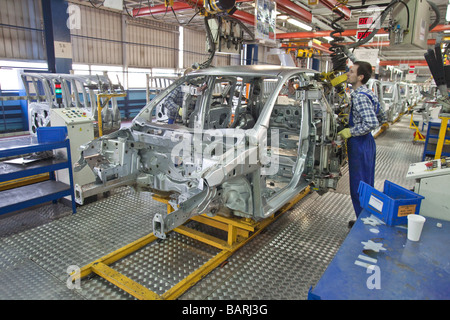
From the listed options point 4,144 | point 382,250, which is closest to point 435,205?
point 382,250

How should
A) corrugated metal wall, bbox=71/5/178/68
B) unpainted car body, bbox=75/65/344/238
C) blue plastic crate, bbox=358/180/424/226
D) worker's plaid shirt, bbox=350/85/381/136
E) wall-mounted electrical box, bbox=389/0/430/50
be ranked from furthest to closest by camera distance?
corrugated metal wall, bbox=71/5/178/68, worker's plaid shirt, bbox=350/85/381/136, wall-mounted electrical box, bbox=389/0/430/50, unpainted car body, bbox=75/65/344/238, blue plastic crate, bbox=358/180/424/226

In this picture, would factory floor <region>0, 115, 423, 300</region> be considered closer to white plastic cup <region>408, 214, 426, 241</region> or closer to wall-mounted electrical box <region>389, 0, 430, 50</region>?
white plastic cup <region>408, 214, 426, 241</region>

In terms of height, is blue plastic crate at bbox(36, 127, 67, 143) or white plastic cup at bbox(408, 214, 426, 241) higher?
blue plastic crate at bbox(36, 127, 67, 143)

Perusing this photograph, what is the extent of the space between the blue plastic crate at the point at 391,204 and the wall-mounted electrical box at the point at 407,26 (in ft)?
5.62

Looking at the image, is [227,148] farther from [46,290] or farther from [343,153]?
[343,153]

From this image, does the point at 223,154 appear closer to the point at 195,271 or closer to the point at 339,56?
the point at 195,271

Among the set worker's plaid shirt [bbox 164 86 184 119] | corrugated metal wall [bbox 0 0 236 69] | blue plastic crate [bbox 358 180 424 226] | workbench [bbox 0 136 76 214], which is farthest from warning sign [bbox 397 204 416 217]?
corrugated metal wall [bbox 0 0 236 69]

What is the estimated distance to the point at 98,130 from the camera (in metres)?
8.25

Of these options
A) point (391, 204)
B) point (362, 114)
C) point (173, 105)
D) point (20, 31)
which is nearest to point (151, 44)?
point (20, 31)

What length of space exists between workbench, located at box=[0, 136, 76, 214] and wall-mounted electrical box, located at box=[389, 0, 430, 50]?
378cm

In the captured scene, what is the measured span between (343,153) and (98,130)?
6.32 meters

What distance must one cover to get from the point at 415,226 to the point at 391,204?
0.20 metres

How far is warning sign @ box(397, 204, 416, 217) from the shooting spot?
6.63 feet

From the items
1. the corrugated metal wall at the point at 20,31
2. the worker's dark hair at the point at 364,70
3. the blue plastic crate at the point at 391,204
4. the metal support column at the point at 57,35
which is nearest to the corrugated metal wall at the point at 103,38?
the corrugated metal wall at the point at 20,31
